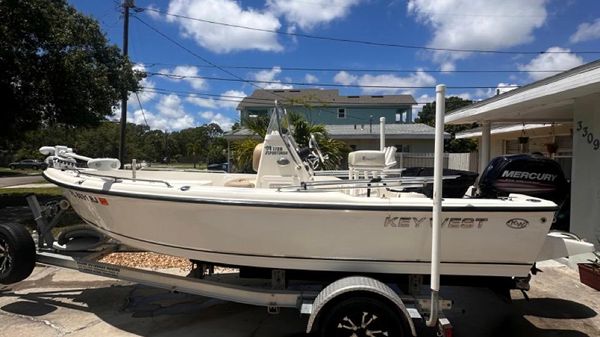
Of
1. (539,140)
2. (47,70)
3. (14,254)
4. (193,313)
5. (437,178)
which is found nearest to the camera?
(437,178)

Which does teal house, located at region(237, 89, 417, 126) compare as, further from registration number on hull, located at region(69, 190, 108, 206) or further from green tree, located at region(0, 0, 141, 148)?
registration number on hull, located at region(69, 190, 108, 206)

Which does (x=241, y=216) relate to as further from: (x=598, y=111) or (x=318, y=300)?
(x=598, y=111)

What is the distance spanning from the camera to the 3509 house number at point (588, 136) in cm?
694

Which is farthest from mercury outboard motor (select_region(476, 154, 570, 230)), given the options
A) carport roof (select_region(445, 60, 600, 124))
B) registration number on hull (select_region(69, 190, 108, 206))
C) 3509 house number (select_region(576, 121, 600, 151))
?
registration number on hull (select_region(69, 190, 108, 206))

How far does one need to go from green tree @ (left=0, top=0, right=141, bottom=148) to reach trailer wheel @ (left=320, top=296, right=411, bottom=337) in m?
9.45

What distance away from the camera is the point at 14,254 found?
4.62m

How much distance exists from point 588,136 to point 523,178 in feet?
9.12

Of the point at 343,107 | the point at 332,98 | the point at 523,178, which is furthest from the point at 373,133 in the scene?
the point at 523,178

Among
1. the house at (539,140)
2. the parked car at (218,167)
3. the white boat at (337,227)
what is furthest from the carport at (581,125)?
the parked car at (218,167)

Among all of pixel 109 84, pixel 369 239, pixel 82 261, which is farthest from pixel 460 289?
pixel 109 84

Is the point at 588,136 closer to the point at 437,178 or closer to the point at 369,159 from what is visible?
the point at 369,159

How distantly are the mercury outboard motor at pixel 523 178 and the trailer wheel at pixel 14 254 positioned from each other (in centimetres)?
468

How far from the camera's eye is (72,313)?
15.6 ft

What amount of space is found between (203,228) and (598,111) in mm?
6132
